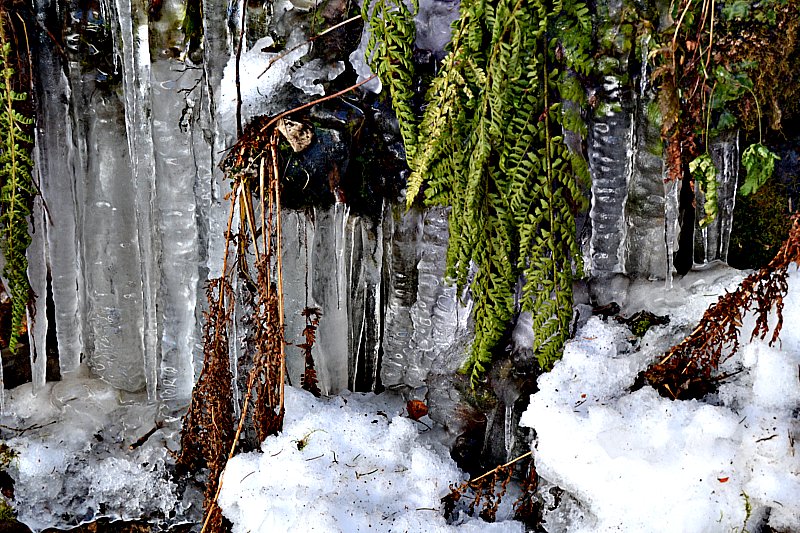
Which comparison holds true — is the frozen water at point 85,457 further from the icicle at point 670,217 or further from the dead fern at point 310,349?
the icicle at point 670,217

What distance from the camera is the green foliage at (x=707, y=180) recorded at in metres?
2.28

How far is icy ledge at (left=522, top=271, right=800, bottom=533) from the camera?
6.61 ft

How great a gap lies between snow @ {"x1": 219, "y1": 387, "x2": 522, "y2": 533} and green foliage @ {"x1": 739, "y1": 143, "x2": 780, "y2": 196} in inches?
57.3

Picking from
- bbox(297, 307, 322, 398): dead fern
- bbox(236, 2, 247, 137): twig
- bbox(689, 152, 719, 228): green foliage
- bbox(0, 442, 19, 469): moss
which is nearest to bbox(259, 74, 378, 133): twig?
bbox(236, 2, 247, 137): twig

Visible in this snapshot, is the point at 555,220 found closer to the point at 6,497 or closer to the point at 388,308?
the point at 388,308

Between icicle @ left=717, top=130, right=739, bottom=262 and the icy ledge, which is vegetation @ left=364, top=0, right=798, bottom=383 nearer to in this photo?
icicle @ left=717, top=130, right=739, bottom=262

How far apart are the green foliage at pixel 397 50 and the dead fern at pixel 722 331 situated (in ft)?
3.86

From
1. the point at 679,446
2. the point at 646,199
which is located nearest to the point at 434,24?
the point at 646,199

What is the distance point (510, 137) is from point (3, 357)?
2763 mm

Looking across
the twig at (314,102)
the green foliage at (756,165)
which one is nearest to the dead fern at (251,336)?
the twig at (314,102)

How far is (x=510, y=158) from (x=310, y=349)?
4.08ft

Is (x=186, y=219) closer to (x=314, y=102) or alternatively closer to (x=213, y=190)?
(x=213, y=190)

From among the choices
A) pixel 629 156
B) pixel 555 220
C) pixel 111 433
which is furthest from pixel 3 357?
pixel 629 156

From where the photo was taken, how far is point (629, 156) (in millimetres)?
2467
